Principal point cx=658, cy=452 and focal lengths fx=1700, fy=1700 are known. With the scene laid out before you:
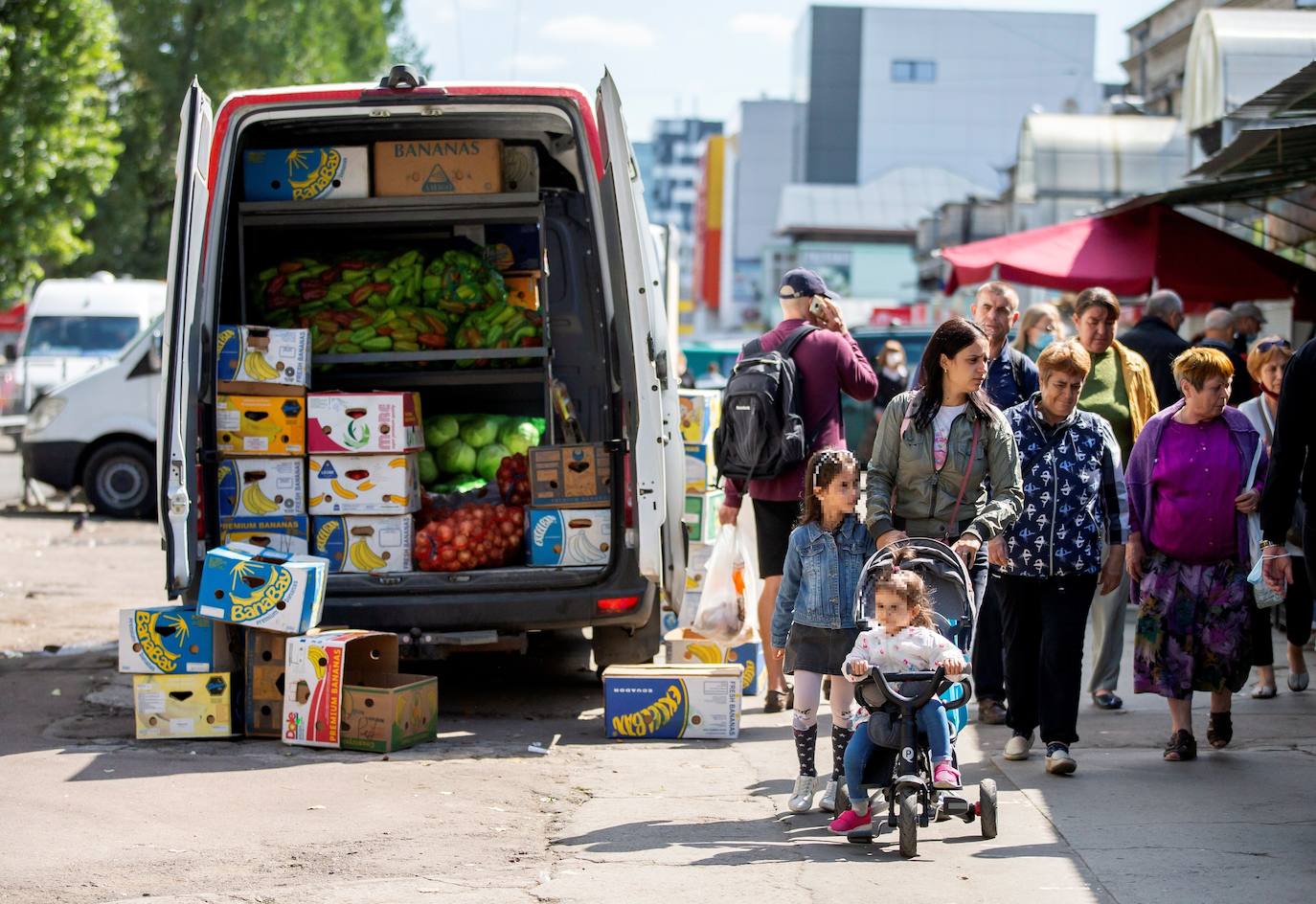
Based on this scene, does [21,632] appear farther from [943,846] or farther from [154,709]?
[943,846]

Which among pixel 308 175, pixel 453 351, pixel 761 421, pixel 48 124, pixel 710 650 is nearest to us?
pixel 761 421

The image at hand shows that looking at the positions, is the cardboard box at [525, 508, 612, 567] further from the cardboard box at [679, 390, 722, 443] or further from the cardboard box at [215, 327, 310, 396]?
the cardboard box at [679, 390, 722, 443]

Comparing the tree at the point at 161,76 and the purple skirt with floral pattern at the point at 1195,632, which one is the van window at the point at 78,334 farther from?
the purple skirt with floral pattern at the point at 1195,632

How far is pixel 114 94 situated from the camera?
38844 mm

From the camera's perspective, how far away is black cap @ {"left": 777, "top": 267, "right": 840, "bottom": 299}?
26.3 ft

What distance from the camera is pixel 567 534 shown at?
7.91m

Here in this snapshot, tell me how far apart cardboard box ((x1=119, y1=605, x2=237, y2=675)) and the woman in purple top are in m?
3.92

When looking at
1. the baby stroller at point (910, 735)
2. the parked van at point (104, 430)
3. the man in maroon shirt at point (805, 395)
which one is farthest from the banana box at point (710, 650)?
the parked van at point (104, 430)

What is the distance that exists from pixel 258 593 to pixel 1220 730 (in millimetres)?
4065

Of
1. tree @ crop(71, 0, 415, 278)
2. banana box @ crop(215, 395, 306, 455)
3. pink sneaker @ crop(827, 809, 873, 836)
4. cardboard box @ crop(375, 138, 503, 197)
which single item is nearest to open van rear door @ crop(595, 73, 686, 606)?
cardboard box @ crop(375, 138, 503, 197)

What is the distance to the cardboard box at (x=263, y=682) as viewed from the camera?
288 inches

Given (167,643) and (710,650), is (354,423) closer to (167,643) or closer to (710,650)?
(167,643)

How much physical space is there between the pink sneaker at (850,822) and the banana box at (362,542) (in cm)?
298

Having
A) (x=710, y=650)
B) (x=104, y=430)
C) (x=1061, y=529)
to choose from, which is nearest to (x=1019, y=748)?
(x=1061, y=529)
